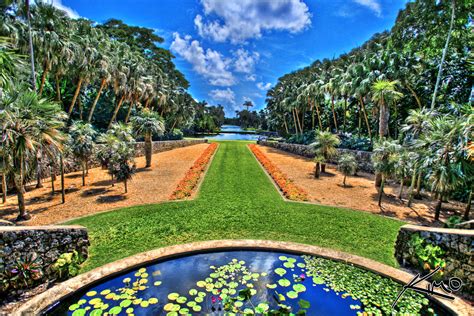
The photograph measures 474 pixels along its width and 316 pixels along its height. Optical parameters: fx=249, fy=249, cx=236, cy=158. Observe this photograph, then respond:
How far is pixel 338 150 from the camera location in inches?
979

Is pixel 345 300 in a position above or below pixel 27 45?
below

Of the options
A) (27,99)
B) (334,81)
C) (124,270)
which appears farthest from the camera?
(334,81)

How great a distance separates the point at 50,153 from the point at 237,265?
7.98m

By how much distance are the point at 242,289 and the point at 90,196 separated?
433 inches

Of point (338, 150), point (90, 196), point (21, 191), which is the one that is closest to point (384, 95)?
point (338, 150)

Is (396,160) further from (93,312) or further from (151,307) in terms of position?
(93,312)

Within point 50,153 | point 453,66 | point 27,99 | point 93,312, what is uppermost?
point 453,66

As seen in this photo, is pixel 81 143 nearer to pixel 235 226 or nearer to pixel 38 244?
pixel 38 244

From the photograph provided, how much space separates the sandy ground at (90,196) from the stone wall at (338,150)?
12260 millimetres

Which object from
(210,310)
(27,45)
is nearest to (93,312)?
(210,310)

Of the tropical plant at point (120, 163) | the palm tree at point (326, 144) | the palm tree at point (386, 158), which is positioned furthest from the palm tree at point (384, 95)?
the tropical plant at point (120, 163)

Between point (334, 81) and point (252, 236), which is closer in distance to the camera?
point (252, 236)

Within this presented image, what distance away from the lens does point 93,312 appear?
514cm

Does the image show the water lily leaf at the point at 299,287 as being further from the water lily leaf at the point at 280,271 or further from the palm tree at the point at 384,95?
the palm tree at the point at 384,95
